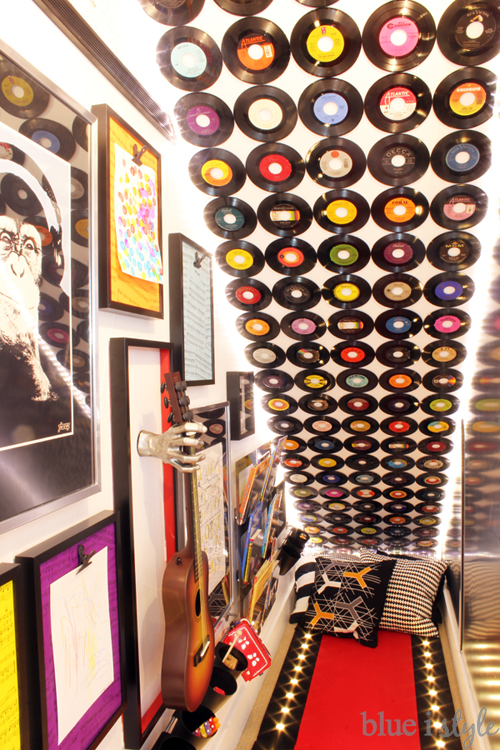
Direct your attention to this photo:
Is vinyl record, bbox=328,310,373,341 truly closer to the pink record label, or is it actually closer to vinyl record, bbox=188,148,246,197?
vinyl record, bbox=188,148,246,197

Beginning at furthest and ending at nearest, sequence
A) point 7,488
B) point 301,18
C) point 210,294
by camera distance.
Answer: point 210,294, point 301,18, point 7,488

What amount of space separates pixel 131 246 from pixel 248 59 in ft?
2.23

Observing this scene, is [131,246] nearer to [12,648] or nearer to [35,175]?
[35,175]

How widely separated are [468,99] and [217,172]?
2.47ft

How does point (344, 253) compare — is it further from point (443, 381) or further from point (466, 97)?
point (443, 381)

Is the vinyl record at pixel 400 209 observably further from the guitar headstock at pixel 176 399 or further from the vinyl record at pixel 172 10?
the guitar headstock at pixel 176 399

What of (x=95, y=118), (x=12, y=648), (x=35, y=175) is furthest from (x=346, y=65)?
(x=12, y=648)

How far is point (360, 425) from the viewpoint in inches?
85.4

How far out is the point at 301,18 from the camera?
3.54 feet

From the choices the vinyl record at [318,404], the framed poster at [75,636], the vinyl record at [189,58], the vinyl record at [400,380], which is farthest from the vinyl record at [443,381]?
the framed poster at [75,636]

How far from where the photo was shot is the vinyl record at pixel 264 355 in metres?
1.99

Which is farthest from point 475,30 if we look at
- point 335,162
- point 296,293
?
point 296,293

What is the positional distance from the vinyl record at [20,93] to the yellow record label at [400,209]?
1.11 metres

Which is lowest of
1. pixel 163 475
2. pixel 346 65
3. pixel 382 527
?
pixel 382 527
